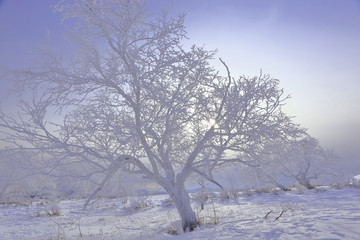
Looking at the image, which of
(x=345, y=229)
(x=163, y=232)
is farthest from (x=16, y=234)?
(x=345, y=229)

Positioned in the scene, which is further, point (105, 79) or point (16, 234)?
point (16, 234)

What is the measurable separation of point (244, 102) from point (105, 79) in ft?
11.2

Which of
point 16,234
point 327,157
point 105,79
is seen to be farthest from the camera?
point 327,157

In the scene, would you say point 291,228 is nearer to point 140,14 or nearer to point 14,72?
point 140,14

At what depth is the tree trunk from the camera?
5.63m

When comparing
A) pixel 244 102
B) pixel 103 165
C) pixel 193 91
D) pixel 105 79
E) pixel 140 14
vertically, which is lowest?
pixel 103 165

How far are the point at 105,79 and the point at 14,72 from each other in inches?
78.4

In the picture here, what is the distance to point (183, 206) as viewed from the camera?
5.79 m

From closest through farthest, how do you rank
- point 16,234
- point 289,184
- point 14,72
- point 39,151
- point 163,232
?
point 39,151 < point 14,72 < point 163,232 < point 16,234 < point 289,184

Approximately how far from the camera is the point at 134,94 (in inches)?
237

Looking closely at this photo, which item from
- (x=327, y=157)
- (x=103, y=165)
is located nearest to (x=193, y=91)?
(x=103, y=165)

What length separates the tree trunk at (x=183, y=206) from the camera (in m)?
5.63

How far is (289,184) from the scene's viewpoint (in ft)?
50.5

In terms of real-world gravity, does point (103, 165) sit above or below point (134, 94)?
below
